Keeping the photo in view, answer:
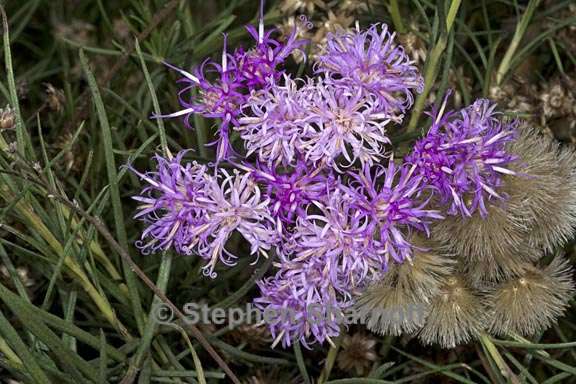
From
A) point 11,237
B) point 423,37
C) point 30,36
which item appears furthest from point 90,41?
point 423,37

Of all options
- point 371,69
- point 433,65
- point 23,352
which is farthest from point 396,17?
point 23,352

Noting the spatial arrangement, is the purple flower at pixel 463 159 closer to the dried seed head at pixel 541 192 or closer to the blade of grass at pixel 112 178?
the dried seed head at pixel 541 192

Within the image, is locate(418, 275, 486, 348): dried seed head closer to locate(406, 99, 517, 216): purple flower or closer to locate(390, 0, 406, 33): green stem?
locate(406, 99, 517, 216): purple flower

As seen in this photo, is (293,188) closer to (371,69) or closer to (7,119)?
(371,69)

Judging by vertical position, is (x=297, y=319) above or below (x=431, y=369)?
above

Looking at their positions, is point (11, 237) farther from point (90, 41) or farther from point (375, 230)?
point (375, 230)

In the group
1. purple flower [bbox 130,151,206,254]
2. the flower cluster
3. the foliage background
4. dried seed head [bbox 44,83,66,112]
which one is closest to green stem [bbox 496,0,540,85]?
the foliage background

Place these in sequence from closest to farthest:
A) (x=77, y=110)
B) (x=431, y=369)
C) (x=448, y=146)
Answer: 1. (x=448, y=146)
2. (x=431, y=369)
3. (x=77, y=110)

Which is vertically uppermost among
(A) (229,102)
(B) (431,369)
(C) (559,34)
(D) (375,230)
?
(A) (229,102)
